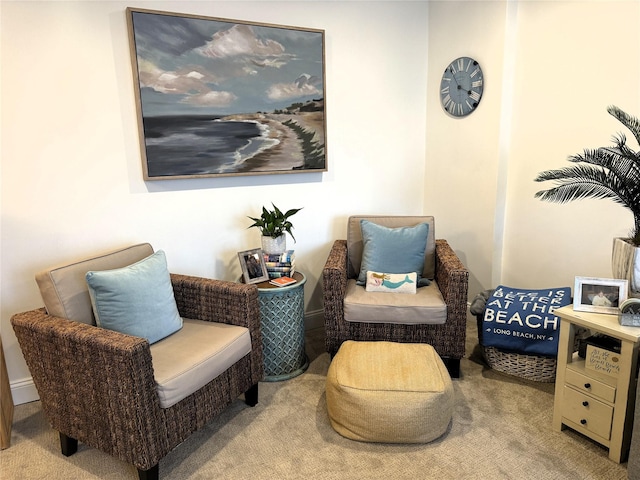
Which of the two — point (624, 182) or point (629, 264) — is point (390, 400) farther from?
point (624, 182)

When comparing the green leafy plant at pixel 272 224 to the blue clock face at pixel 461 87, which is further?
the blue clock face at pixel 461 87

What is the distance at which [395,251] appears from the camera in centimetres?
274

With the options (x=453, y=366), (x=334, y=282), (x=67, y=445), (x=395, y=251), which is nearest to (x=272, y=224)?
(x=334, y=282)

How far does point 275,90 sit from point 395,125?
0.99 metres

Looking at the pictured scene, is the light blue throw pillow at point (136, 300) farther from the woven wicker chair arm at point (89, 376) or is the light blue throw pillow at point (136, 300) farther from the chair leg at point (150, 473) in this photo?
the chair leg at point (150, 473)

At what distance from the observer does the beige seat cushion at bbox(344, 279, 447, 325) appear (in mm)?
2379

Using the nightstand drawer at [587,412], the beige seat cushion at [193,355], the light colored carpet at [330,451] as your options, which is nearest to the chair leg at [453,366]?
the light colored carpet at [330,451]

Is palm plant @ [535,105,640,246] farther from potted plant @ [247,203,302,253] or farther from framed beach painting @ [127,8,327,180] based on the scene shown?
framed beach painting @ [127,8,327,180]

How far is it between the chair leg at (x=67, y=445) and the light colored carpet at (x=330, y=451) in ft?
0.08

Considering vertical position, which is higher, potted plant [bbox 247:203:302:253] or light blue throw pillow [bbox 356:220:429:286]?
potted plant [bbox 247:203:302:253]

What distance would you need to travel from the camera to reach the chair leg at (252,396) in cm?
229

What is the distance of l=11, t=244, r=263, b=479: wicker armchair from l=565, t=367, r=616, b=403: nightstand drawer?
153cm

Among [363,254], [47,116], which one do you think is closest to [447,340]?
[363,254]

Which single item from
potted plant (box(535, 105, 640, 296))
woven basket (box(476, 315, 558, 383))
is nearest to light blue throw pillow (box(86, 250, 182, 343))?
woven basket (box(476, 315, 558, 383))
